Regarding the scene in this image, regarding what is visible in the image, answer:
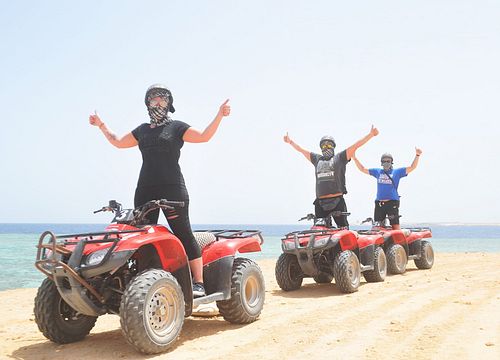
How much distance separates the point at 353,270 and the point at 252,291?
280cm

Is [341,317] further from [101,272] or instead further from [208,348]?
[101,272]

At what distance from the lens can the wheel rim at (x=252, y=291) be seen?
6205mm

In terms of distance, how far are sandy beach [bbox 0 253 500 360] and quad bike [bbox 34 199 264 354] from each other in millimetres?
215

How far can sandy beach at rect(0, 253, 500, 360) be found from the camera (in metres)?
4.55

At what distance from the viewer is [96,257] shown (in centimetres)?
456

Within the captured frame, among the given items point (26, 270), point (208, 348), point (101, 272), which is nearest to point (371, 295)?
point (208, 348)

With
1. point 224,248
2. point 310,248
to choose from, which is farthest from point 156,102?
point 310,248

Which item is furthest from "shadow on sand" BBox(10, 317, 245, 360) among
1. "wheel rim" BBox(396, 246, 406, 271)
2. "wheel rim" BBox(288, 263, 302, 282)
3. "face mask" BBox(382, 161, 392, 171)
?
"face mask" BBox(382, 161, 392, 171)

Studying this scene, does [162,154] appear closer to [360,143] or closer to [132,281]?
[132,281]

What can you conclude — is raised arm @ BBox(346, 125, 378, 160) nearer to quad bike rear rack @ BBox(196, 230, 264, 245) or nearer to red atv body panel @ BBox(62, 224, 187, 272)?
quad bike rear rack @ BBox(196, 230, 264, 245)

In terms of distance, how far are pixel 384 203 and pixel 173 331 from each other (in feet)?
27.7

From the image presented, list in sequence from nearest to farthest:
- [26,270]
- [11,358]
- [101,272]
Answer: [101,272]
[11,358]
[26,270]

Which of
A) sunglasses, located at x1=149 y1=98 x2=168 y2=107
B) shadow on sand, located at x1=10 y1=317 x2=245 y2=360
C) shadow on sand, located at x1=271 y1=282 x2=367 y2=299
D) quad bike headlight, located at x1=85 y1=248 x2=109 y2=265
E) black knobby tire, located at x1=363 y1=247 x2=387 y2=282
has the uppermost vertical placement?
sunglasses, located at x1=149 y1=98 x2=168 y2=107

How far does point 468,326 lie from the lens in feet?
17.6
